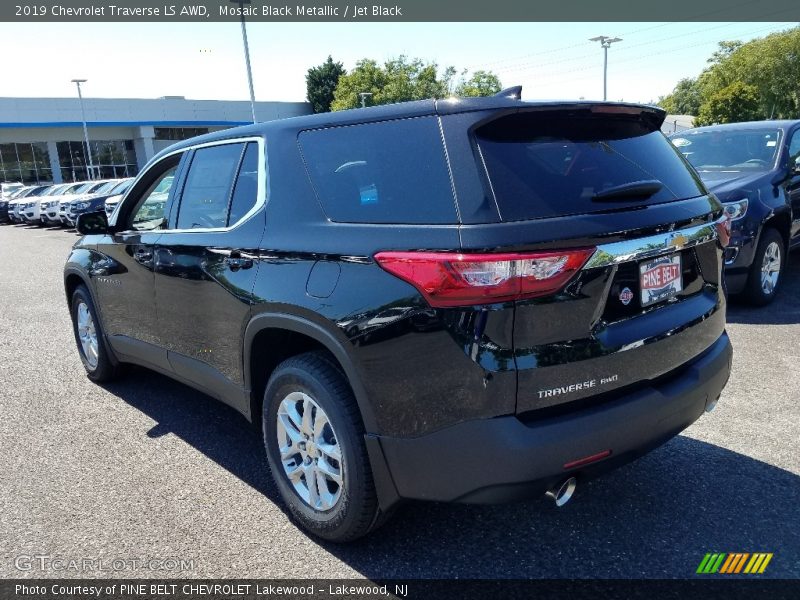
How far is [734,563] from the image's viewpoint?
2.57 m

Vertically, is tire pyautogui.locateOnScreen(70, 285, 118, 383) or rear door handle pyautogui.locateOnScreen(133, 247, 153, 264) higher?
rear door handle pyautogui.locateOnScreen(133, 247, 153, 264)

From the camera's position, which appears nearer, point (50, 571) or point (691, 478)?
point (50, 571)

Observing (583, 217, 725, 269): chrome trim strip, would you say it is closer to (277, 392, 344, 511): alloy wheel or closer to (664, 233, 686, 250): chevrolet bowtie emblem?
(664, 233, 686, 250): chevrolet bowtie emblem

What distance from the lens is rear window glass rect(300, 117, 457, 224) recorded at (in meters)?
2.34

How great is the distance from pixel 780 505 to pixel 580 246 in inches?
69.7

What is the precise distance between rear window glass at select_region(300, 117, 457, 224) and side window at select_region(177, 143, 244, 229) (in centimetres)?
65

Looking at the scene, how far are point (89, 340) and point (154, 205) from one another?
1567mm

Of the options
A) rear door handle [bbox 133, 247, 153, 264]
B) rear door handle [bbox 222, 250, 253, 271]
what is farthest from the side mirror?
rear door handle [bbox 222, 250, 253, 271]

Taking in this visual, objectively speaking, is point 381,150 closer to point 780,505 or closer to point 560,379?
point 560,379

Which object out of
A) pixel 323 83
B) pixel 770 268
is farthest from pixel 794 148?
pixel 323 83

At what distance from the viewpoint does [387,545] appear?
2.82 meters

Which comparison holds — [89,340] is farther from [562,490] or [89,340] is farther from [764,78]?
[764,78]

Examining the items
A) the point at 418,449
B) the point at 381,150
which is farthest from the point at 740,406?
the point at 381,150
